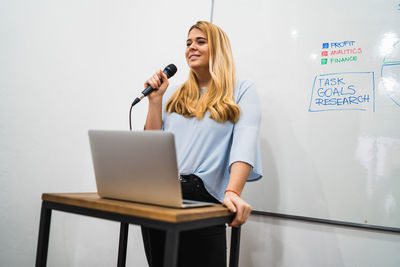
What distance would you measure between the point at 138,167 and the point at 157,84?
56cm

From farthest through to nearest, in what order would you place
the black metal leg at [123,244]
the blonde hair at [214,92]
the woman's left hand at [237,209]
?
1. the black metal leg at [123,244]
2. the blonde hair at [214,92]
3. the woman's left hand at [237,209]

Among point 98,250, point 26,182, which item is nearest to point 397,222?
point 98,250

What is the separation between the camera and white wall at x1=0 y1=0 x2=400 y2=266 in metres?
1.52

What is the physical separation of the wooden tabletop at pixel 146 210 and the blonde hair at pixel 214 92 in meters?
0.46

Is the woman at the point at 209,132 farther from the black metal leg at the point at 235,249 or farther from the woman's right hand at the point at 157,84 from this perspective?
the black metal leg at the point at 235,249

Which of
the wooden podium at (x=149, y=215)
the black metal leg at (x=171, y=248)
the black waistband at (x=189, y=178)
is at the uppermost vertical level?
the black waistband at (x=189, y=178)

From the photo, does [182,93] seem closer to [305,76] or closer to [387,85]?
[305,76]

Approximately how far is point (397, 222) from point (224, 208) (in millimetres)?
883

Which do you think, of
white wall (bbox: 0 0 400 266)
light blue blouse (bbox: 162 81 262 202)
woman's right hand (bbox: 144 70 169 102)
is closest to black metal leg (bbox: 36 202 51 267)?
light blue blouse (bbox: 162 81 262 202)

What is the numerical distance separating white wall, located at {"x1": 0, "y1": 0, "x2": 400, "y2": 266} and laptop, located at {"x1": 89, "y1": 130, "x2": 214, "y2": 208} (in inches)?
35.2

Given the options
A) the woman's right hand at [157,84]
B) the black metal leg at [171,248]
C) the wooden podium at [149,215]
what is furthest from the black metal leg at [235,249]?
the woman's right hand at [157,84]

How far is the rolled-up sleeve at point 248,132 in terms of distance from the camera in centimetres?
112

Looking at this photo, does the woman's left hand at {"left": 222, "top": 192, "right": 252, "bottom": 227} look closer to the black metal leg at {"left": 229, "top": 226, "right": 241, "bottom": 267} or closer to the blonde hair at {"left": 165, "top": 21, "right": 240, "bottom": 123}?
the black metal leg at {"left": 229, "top": 226, "right": 241, "bottom": 267}

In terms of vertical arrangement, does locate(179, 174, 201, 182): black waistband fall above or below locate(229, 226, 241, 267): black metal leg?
above
